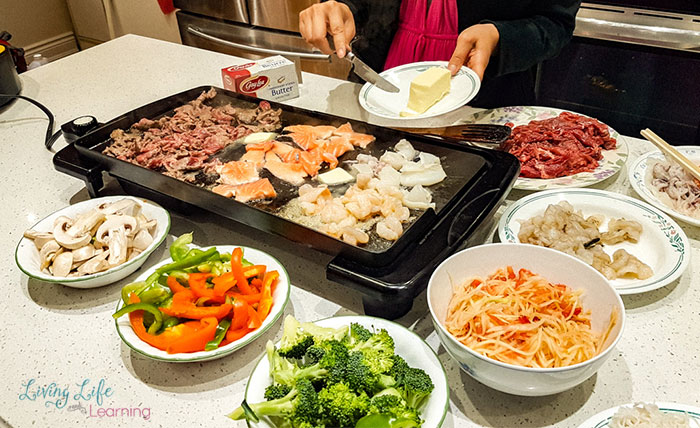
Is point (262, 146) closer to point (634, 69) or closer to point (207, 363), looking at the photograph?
point (207, 363)

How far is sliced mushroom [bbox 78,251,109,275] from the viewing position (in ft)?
4.58

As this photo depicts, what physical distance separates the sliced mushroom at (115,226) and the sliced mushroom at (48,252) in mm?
101

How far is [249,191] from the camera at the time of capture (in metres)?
1.52

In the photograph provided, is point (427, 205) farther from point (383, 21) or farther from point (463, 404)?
point (383, 21)

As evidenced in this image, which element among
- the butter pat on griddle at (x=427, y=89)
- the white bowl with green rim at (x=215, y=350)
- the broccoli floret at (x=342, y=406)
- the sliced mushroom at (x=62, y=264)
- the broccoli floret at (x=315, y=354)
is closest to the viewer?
the broccoli floret at (x=342, y=406)

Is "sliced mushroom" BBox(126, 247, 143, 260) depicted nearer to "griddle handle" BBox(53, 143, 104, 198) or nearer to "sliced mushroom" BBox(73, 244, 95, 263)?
"sliced mushroom" BBox(73, 244, 95, 263)

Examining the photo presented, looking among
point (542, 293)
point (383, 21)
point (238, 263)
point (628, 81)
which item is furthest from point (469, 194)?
point (628, 81)

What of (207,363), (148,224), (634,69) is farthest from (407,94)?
(634,69)

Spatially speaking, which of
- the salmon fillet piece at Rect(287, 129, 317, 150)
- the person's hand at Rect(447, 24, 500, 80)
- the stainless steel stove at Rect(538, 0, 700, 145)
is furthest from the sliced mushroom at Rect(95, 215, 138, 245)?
the stainless steel stove at Rect(538, 0, 700, 145)

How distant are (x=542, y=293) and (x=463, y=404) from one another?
28cm

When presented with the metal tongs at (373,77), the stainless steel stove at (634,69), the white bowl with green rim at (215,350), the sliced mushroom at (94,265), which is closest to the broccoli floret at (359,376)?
the white bowl with green rim at (215,350)

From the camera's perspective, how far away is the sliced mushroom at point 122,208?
5.10 feet

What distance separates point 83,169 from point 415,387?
4.16 feet

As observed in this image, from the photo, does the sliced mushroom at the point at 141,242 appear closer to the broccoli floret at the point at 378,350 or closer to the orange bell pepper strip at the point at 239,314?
the orange bell pepper strip at the point at 239,314
